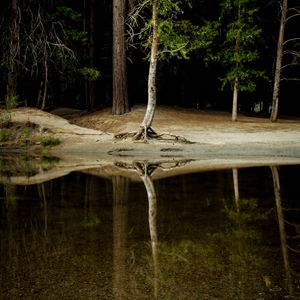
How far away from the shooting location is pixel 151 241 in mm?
5887

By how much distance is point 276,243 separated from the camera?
5695mm

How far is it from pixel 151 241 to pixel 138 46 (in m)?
24.3

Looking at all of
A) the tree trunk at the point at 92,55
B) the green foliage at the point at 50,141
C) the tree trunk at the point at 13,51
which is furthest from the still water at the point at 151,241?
the tree trunk at the point at 92,55

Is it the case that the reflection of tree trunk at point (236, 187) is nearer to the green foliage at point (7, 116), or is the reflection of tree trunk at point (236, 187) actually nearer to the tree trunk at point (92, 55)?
the green foliage at point (7, 116)

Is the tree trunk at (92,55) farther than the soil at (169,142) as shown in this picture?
Yes

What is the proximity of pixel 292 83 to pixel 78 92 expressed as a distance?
20.2 m

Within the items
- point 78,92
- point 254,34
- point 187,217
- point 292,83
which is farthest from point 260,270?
point 78,92

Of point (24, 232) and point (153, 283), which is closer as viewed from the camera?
point (153, 283)

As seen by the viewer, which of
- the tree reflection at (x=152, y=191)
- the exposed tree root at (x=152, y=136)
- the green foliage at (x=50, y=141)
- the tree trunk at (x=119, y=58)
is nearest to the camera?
the tree reflection at (x=152, y=191)

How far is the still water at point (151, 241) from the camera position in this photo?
14.0 ft

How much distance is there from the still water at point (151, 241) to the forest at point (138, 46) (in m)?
11.4

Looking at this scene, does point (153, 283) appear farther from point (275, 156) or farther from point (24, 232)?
point (275, 156)

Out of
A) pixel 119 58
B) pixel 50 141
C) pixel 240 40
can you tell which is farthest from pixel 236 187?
pixel 240 40

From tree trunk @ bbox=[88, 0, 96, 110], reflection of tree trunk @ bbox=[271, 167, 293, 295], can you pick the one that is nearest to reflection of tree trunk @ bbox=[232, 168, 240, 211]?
reflection of tree trunk @ bbox=[271, 167, 293, 295]
